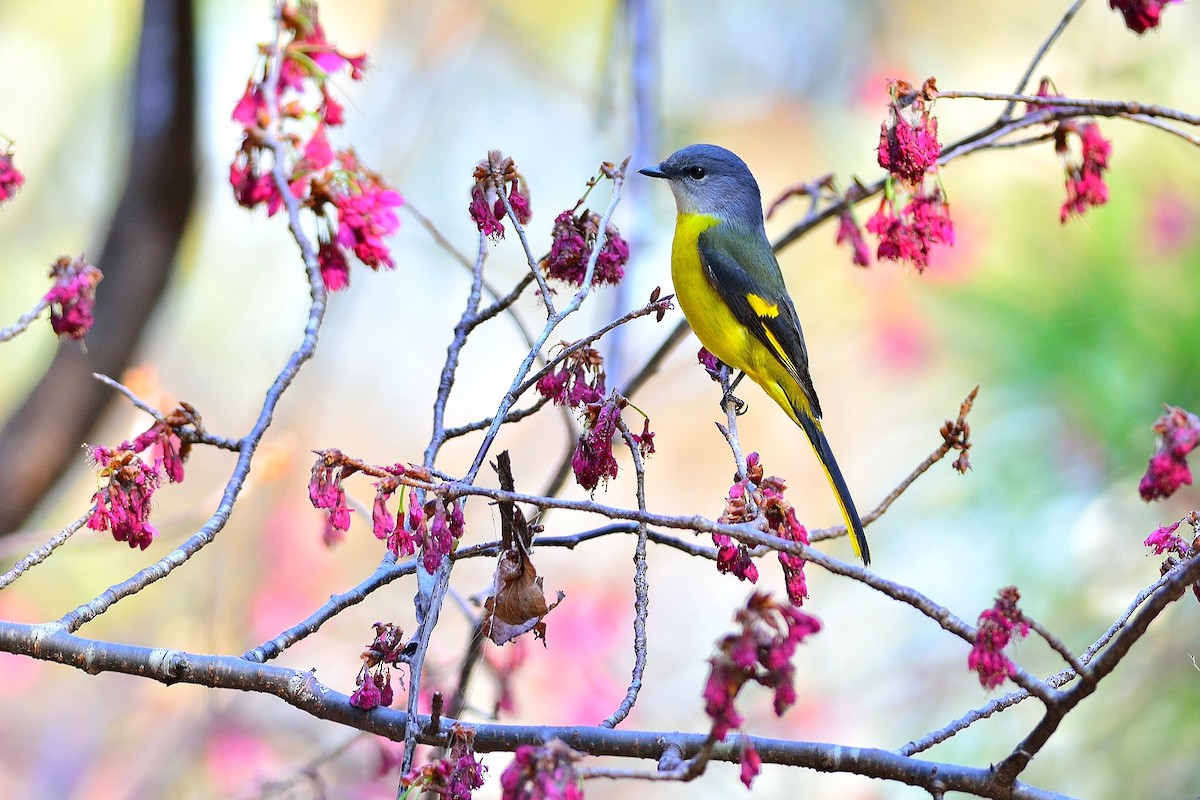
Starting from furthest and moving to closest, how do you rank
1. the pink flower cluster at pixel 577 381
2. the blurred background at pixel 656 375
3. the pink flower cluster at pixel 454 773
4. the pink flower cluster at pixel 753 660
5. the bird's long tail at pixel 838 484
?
the blurred background at pixel 656 375 → the bird's long tail at pixel 838 484 → the pink flower cluster at pixel 577 381 → the pink flower cluster at pixel 454 773 → the pink flower cluster at pixel 753 660

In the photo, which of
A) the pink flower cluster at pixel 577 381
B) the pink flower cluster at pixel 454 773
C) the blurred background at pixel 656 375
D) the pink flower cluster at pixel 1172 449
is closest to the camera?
the pink flower cluster at pixel 454 773

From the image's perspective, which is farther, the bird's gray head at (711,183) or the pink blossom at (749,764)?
the bird's gray head at (711,183)

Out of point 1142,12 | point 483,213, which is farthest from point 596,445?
point 1142,12

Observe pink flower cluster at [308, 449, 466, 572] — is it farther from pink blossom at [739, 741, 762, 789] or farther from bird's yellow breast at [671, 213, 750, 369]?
bird's yellow breast at [671, 213, 750, 369]

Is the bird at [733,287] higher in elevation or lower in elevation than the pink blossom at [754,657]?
higher

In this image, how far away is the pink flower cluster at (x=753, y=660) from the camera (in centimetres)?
94

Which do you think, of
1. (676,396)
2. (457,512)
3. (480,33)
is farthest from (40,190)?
(457,512)

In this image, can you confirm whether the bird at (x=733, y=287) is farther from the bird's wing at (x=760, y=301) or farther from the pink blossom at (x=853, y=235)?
the pink blossom at (x=853, y=235)

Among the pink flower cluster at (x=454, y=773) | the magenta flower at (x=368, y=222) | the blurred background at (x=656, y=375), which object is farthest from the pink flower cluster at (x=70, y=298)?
the pink flower cluster at (x=454, y=773)

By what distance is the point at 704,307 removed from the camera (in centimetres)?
279

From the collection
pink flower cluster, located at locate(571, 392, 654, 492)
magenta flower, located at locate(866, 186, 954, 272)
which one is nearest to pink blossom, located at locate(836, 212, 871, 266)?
magenta flower, located at locate(866, 186, 954, 272)

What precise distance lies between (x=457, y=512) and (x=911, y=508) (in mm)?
3806

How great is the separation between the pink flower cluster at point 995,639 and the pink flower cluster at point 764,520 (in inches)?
9.1

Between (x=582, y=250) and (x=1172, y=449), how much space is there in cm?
85
